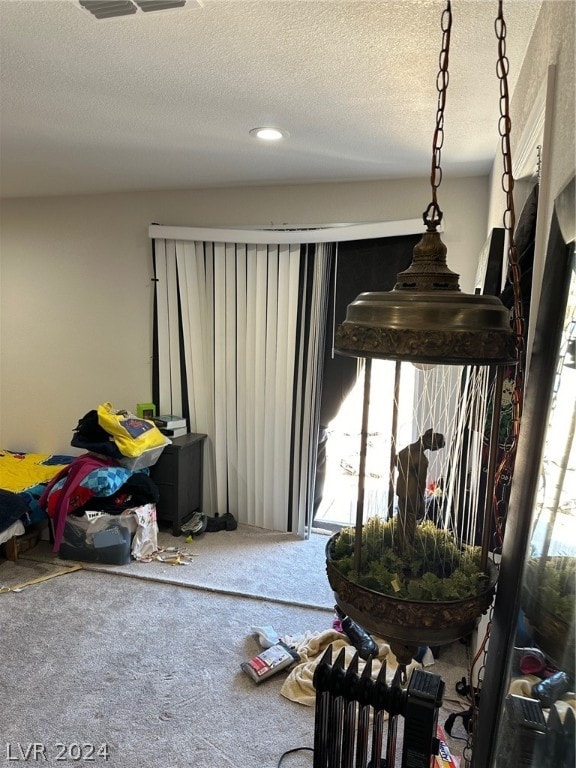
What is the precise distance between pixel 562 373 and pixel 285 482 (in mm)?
2845

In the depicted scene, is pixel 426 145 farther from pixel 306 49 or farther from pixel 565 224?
pixel 565 224

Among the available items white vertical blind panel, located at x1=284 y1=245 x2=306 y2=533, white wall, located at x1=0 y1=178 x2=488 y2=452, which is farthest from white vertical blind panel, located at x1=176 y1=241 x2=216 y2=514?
white vertical blind panel, located at x1=284 y1=245 x2=306 y2=533

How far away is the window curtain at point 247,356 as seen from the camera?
130 inches

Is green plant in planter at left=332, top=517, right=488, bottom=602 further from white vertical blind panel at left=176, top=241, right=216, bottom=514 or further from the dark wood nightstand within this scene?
white vertical blind panel at left=176, top=241, right=216, bottom=514

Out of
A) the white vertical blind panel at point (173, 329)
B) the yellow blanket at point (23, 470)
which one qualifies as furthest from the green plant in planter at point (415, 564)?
the yellow blanket at point (23, 470)

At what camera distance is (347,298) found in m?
3.20

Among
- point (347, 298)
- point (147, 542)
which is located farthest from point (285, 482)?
point (347, 298)

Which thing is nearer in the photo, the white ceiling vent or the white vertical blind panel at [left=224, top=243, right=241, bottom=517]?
the white ceiling vent

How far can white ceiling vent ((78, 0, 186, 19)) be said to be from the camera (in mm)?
1308

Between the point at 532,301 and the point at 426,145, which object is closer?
the point at 532,301

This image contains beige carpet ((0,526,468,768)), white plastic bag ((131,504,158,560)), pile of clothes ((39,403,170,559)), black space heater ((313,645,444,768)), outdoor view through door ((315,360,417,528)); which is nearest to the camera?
black space heater ((313,645,444,768))

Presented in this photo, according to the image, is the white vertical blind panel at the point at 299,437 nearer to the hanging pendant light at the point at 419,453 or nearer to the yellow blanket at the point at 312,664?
the yellow blanket at the point at 312,664

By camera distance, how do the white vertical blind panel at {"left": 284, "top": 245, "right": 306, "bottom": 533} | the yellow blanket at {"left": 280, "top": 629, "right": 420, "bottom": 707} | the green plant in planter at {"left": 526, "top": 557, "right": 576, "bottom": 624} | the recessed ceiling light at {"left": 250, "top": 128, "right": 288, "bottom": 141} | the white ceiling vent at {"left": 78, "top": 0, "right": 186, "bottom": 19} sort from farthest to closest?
the white vertical blind panel at {"left": 284, "top": 245, "right": 306, "bottom": 533} → the recessed ceiling light at {"left": 250, "top": 128, "right": 288, "bottom": 141} → the yellow blanket at {"left": 280, "top": 629, "right": 420, "bottom": 707} → the white ceiling vent at {"left": 78, "top": 0, "right": 186, "bottom": 19} → the green plant in planter at {"left": 526, "top": 557, "right": 576, "bottom": 624}

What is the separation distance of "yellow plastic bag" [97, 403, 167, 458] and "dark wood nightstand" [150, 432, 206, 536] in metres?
0.14
